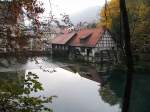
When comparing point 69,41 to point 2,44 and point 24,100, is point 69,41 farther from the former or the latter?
point 24,100

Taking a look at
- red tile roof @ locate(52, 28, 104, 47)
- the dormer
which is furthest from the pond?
the dormer

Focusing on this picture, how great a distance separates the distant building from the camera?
97.6 ft

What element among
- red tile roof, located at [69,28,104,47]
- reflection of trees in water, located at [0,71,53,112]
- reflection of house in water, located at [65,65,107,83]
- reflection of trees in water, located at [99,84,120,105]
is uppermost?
red tile roof, located at [69,28,104,47]

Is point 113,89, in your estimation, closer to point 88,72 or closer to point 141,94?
point 141,94

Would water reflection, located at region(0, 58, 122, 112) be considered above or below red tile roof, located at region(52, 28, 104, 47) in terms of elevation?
below

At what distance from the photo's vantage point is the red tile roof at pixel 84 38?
3052cm

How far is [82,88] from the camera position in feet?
57.5

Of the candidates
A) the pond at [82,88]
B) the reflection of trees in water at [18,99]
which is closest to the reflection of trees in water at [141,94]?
the pond at [82,88]

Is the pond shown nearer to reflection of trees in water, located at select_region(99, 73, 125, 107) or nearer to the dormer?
reflection of trees in water, located at select_region(99, 73, 125, 107)

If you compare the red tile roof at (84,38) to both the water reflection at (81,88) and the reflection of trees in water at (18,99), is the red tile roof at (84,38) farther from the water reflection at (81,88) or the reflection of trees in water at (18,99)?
the reflection of trees in water at (18,99)

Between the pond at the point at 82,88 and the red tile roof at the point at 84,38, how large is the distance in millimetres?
4841

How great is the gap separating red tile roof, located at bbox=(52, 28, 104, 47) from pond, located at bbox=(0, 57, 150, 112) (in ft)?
15.9

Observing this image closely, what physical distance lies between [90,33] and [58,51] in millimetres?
5157

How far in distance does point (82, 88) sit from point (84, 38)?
15424 millimetres
